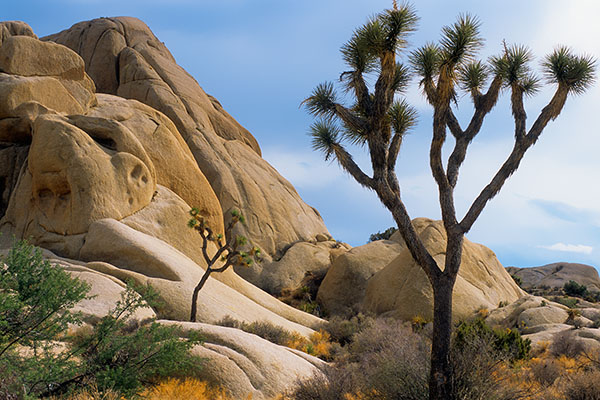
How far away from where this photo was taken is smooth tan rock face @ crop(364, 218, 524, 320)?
77.9 feet

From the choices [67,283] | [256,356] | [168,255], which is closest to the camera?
[67,283]

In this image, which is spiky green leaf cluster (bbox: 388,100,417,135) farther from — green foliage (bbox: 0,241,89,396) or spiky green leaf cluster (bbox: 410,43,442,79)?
green foliage (bbox: 0,241,89,396)

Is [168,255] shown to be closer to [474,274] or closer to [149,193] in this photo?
[149,193]

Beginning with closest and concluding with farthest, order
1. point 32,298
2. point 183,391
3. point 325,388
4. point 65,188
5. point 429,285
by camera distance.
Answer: point 32,298 < point 183,391 < point 325,388 < point 65,188 < point 429,285

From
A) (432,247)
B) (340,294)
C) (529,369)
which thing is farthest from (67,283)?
(340,294)

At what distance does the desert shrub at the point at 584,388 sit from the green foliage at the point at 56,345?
663cm

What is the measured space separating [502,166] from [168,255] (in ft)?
38.8

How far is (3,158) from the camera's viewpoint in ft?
76.0

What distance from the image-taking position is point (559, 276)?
168ft

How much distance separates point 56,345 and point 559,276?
2062 inches

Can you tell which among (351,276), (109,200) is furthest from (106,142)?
(351,276)

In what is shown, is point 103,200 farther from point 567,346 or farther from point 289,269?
point 567,346

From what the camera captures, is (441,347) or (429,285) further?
(429,285)

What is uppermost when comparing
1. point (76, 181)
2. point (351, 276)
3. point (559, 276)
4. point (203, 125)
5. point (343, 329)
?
point (559, 276)
